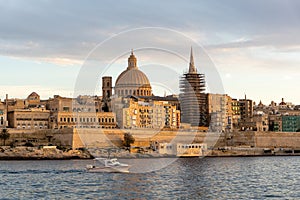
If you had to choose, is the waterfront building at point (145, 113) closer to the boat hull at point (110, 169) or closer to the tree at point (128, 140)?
the tree at point (128, 140)

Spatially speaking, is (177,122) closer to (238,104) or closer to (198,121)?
(198,121)

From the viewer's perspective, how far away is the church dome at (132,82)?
67688mm

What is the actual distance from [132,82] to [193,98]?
729 cm

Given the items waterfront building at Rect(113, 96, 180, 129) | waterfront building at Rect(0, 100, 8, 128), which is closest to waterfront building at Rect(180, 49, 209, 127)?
waterfront building at Rect(113, 96, 180, 129)

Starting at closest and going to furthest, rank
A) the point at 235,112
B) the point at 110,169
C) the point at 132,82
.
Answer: the point at 110,169, the point at 132,82, the point at 235,112

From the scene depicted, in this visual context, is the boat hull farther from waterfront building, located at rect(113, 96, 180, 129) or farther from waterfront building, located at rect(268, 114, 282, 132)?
waterfront building, located at rect(268, 114, 282, 132)

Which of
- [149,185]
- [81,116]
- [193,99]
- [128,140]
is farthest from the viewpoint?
[193,99]

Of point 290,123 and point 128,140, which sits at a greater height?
point 290,123

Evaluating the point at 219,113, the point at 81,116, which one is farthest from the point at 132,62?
the point at 81,116

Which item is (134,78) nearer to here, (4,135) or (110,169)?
(4,135)

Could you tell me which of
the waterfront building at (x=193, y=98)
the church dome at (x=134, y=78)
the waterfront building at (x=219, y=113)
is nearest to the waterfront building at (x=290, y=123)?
the waterfront building at (x=219, y=113)

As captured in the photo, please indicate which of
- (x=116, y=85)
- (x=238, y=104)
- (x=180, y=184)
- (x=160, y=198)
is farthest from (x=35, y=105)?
(x=160, y=198)

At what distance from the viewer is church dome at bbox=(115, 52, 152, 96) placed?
67.7 m

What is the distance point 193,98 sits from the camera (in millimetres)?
65562
